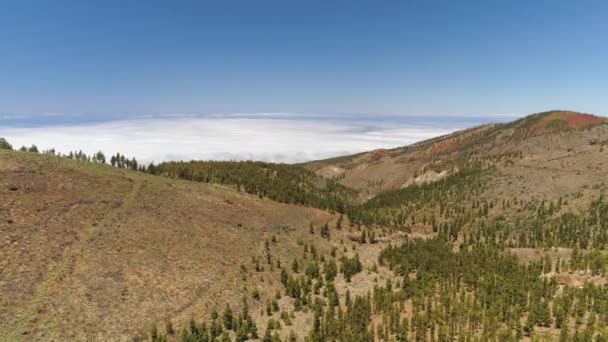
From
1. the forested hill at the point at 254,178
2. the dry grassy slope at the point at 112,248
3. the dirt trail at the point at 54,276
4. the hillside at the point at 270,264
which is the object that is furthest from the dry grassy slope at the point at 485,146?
the dirt trail at the point at 54,276

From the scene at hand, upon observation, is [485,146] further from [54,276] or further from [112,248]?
[54,276]

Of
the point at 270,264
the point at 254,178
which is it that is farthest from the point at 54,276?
the point at 254,178

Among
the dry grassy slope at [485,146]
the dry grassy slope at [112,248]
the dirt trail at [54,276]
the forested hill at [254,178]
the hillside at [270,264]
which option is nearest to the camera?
the dirt trail at [54,276]

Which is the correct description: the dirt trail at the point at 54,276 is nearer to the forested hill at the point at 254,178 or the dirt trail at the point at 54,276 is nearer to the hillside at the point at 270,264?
the hillside at the point at 270,264

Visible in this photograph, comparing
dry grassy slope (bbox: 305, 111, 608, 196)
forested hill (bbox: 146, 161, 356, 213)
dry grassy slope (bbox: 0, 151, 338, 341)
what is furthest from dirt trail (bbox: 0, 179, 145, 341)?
dry grassy slope (bbox: 305, 111, 608, 196)

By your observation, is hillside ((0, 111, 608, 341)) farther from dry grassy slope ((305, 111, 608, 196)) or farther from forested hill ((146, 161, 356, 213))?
dry grassy slope ((305, 111, 608, 196))

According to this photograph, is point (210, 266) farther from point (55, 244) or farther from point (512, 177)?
point (512, 177)
